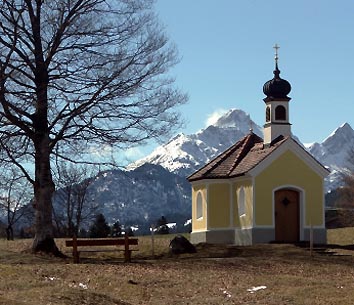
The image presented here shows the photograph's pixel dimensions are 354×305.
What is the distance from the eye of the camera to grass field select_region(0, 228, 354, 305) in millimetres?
18969

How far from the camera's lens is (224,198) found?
38.7 metres

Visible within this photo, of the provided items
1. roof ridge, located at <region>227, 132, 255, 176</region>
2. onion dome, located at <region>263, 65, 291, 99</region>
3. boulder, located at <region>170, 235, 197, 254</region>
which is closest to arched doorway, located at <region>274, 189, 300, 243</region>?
roof ridge, located at <region>227, 132, 255, 176</region>

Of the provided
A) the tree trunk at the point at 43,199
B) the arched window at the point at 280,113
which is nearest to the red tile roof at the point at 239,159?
the arched window at the point at 280,113

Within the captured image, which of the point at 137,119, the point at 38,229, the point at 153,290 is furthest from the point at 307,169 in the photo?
the point at 153,290

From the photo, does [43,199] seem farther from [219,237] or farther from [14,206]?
[14,206]

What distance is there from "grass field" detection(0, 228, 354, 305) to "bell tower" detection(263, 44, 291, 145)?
9.68 metres

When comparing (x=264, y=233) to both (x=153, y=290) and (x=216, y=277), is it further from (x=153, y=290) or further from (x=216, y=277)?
(x=153, y=290)

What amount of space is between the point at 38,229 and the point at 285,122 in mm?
13788

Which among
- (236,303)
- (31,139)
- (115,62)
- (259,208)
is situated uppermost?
(115,62)

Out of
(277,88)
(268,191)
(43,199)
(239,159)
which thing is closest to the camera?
(43,199)

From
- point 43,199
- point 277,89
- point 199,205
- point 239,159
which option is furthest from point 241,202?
point 43,199

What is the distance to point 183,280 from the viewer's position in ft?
74.6

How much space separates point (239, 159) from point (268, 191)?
3547 millimetres

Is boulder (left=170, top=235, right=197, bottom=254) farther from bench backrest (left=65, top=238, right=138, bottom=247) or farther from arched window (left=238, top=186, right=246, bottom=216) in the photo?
arched window (left=238, top=186, right=246, bottom=216)
